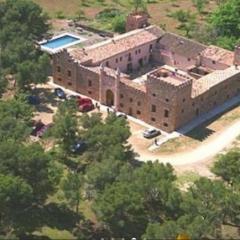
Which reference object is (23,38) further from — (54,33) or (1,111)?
(1,111)

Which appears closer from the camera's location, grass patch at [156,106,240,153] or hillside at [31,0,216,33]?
grass patch at [156,106,240,153]

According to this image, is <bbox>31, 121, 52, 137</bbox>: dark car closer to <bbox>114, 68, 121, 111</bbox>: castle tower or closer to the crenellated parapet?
<bbox>114, 68, 121, 111</bbox>: castle tower

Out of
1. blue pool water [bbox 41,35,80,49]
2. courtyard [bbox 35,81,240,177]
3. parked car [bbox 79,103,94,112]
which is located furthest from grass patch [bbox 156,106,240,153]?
blue pool water [bbox 41,35,80,49]

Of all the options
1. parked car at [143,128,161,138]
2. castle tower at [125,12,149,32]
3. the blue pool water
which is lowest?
parked car at [143,128,161,138]

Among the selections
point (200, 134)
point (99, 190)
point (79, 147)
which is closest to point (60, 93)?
point (79, 147)

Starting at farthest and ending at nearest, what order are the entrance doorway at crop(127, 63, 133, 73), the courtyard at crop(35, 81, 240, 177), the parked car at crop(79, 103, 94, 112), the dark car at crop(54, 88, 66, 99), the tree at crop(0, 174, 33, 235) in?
the entrance doorway at crop(127, 63, 133, 73) < the dark car at crop(54, 88, 66, 99) < the parked car at crop(79, 103, 94, 112) < the courtyard at crop(35, 81, 240, 177) < the tree at crop(0, 174, 33, 235)

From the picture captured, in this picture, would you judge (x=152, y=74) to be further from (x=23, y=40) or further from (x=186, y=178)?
(x=23, y=40)

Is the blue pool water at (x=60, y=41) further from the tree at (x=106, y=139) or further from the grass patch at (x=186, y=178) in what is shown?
the grass patch at (x=186, y=178)
